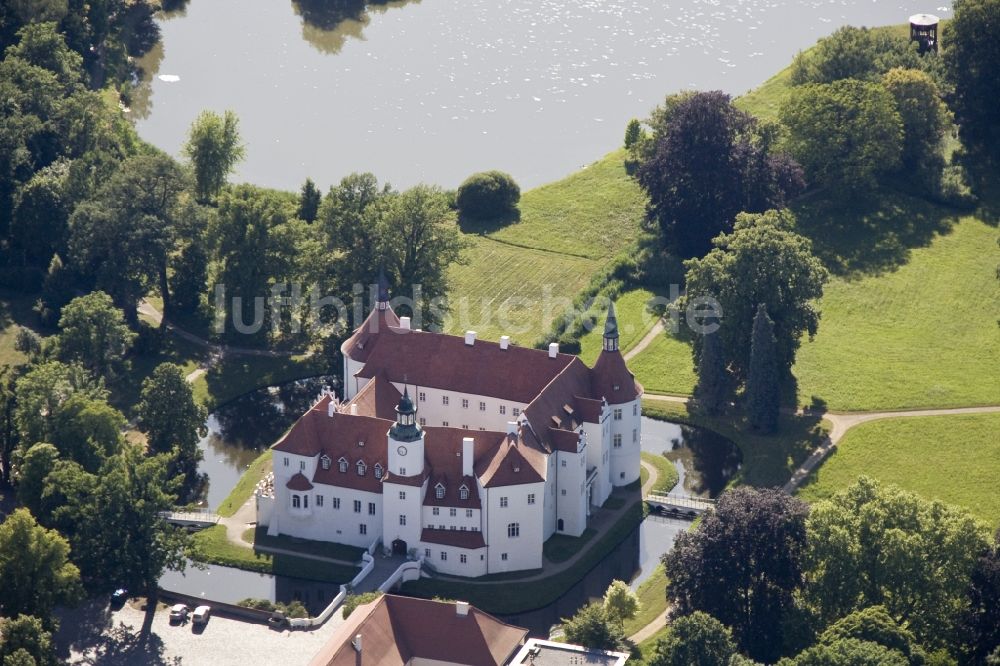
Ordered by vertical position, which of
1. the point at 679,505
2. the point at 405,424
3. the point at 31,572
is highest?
the point at 405,424

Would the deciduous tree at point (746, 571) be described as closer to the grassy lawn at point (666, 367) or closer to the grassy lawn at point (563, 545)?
the grassy lawn at point (563, 545)

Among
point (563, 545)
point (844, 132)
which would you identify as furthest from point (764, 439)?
point (844, 132)

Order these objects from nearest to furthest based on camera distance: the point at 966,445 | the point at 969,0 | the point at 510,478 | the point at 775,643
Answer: the point at 775,643
the point at 510,478
the point at 966,445
the point at 969,0

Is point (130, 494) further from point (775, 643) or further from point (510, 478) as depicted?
point (775, 643)

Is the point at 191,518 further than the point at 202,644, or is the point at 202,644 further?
the point at 191,518

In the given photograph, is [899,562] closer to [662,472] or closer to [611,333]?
[611,333]

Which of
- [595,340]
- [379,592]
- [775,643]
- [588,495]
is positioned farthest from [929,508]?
[595,340]

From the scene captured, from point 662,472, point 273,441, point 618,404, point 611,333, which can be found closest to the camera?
point 611,333

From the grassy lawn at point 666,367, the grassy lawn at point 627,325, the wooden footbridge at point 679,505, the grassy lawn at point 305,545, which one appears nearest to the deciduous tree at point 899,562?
the wooden footbridge at point 679,505
